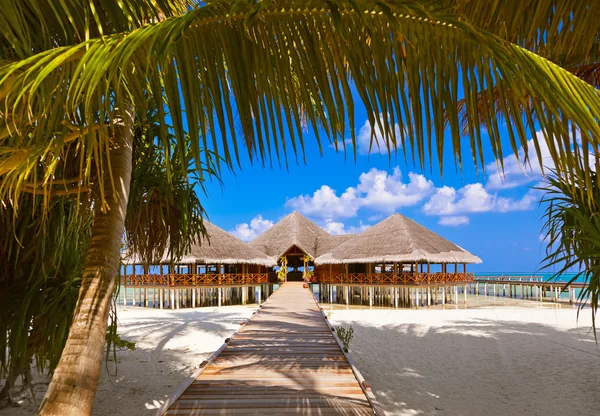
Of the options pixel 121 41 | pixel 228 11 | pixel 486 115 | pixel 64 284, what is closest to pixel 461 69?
pixel 486 115

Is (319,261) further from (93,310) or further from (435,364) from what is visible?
(93,310)

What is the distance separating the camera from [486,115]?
97cm

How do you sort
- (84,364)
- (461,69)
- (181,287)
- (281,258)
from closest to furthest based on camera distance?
1. (461,69)
2. (84,364)
3. (181,287)
4. (281,258)

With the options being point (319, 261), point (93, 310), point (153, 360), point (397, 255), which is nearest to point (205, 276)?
point (319, 261)

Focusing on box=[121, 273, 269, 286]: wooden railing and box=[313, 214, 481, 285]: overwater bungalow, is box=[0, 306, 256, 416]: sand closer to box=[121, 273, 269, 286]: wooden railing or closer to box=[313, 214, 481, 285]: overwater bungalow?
box=[121, 273, 269, 286]: wooden railing

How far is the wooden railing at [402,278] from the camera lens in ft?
61.7

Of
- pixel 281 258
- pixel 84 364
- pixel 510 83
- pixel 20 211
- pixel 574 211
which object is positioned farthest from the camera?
pixel 281 258

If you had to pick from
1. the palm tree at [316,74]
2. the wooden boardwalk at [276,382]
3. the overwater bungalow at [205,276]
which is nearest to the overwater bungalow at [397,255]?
the overwater bungalow at [205,276]

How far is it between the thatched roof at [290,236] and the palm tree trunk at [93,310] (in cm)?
2147

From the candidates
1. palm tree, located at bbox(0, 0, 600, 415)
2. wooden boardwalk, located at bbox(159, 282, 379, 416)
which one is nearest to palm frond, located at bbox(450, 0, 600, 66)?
palm tree, located at bbox(0, 0, 600, 415)

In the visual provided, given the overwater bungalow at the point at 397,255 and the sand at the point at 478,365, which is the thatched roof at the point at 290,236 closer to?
the overwater bungalow at the point at 397,255

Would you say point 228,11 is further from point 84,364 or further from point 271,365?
point 271,365

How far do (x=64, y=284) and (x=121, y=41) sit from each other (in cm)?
277

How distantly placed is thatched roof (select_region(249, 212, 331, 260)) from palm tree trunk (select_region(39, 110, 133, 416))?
21.5 m
